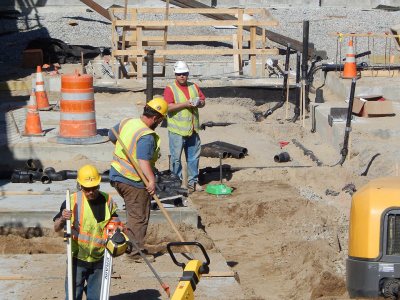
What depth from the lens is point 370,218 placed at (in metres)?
7.93

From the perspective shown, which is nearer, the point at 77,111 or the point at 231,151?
the point at 77,111

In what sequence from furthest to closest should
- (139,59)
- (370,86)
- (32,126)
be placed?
(139,59), (370,86), (32,126)

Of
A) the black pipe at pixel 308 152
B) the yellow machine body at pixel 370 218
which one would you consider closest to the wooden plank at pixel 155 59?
the black pipe at pixel 308 152

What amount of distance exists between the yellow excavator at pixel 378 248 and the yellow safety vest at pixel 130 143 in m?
2.16

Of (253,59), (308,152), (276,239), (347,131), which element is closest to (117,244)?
(276,239)

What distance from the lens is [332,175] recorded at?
14.2 metres

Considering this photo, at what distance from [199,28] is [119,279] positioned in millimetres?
19312

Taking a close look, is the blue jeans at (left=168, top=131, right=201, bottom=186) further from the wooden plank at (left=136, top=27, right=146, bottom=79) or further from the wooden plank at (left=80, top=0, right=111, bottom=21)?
the wooden plank at (left=80, top=0, right=111, bottom=21)

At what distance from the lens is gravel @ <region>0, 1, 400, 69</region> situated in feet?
85.8

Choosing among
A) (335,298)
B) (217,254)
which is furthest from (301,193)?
(335,298)

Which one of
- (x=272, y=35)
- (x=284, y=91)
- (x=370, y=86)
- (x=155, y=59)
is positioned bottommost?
(x=284, y=91)

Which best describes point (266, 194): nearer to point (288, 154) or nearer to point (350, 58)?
point (288, 154)

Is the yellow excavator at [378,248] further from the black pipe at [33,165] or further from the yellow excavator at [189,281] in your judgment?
the black pipe at [33,165]

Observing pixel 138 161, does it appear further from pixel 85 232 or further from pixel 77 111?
pixel 77 111
